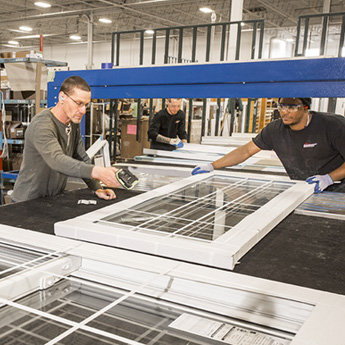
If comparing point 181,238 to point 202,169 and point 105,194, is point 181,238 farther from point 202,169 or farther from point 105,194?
point 202,169

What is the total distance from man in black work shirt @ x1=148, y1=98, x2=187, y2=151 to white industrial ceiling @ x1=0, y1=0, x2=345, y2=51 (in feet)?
20.5

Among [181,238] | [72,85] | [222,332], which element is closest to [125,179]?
[181,238]

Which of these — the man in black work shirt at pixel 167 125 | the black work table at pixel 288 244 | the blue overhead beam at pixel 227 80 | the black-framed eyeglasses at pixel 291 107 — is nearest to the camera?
the black work table at pixel 288 244

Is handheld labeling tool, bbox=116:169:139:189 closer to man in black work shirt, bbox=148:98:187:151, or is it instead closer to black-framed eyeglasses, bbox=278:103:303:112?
black-framed eyeglasses, bbox=278:103:303:112

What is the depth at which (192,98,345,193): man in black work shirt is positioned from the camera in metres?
2.74

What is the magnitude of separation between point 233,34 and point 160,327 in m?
5.30

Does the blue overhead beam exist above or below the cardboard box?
above

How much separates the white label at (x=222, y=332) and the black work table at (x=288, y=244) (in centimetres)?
24

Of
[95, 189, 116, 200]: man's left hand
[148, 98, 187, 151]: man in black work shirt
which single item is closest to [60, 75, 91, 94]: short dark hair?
[95, 189, 116, 200]: man's left hand

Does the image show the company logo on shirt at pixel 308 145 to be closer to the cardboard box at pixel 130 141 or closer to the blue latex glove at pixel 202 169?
→ the blue latex glove at pixel 202 169

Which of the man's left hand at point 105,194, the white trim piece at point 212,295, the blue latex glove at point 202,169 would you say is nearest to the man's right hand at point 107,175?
the man's left hand at point 105,194

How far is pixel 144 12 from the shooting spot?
12.6 m

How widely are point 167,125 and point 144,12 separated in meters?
8.71

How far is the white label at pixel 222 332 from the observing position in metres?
0.94
